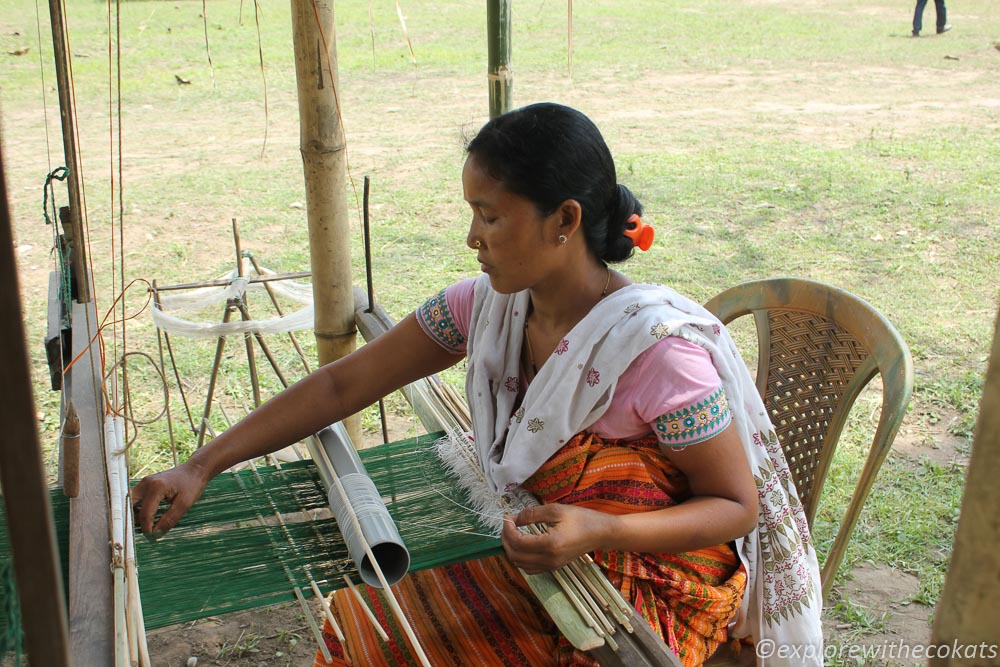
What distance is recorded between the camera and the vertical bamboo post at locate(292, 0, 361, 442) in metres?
2.31

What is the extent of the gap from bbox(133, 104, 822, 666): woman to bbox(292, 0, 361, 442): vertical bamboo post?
88 cm

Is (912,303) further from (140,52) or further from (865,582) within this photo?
(140,52)

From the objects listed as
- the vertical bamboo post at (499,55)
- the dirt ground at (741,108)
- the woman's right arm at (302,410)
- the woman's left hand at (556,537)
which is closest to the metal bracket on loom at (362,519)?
the woman's right arm at (302,410)

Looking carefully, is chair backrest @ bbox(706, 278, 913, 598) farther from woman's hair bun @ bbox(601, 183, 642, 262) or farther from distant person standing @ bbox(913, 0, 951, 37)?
distant person standing @ bbox(913, 0, 951, 37)

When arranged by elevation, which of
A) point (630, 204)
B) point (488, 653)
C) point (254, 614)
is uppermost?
point (630, 204)

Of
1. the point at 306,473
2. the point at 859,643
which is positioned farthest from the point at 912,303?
the point at 306,473

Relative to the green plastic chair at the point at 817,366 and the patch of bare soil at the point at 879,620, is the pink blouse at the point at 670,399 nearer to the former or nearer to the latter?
the green plastic chair at the point at 817,366

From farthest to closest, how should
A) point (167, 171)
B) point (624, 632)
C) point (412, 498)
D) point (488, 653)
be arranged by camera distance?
point (167, 171) → point (412, 498) → point (488, 653) → point (624, 632)

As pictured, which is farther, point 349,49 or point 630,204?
point 349,49

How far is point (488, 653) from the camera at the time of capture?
1537 millimetres

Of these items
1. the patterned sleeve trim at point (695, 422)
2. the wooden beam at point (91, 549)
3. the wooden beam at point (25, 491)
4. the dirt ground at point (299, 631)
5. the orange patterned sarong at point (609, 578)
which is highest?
the wooden beam at point (25, 491)

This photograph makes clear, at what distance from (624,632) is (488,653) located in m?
0.35

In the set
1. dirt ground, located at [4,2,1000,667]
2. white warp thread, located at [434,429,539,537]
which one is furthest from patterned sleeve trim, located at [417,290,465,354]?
dirt ground, located at [4,2,1000,667]

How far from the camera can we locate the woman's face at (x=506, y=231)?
1.57 m
